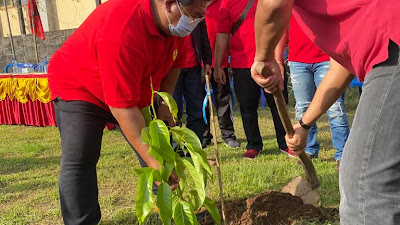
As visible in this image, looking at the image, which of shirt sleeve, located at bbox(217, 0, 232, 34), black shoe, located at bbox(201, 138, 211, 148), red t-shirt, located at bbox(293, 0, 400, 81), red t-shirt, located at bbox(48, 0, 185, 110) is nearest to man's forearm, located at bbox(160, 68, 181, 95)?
red t-shirt, located at bbox(48, 0, 185, 110)

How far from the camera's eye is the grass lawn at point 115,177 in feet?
10.4

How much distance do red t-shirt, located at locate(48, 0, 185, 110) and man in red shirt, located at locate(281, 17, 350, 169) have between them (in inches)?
68.1

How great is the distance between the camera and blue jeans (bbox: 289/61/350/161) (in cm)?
378

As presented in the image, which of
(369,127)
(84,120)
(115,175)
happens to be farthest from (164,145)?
(115,175)

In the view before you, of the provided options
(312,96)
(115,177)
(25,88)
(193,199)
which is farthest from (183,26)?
(25,88)

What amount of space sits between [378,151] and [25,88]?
6.84m

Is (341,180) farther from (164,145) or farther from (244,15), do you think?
(244,15)

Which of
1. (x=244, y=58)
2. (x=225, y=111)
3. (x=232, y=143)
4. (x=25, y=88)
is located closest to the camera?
(x=244, y=58)

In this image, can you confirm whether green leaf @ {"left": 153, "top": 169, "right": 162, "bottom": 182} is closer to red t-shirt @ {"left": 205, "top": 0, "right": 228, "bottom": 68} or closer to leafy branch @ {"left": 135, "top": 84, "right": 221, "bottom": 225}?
leafy branch @ {"left": 135, "top": 84, "right": 221, "bottom": 225}

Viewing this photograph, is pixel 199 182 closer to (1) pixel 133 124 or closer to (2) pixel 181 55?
(1) pixel 133 124

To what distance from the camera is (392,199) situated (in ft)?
4.05

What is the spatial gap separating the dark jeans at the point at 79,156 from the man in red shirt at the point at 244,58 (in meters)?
2.33

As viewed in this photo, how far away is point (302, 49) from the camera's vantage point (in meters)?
3.84

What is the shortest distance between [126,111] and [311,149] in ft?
8.82
